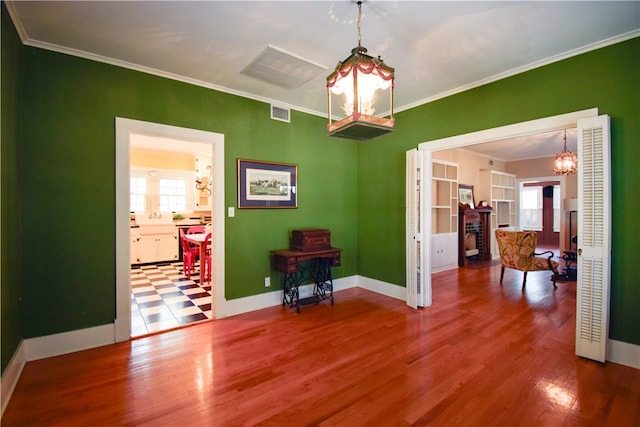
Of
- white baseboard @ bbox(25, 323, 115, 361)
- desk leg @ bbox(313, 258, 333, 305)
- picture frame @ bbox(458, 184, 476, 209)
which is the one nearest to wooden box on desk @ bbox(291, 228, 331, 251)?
desk leg @ bbox(313, 258, 333, 305)

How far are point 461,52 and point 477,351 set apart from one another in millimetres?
2695

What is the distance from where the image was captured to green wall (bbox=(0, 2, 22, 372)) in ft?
6.42

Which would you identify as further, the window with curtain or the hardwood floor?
the window with curtain

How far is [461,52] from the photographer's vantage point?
102 inches

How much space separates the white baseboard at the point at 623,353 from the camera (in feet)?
7.58

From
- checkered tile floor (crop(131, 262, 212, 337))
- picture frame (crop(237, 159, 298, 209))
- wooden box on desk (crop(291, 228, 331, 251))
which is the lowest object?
checkered tile floor (crop(131, 262, 212, 337))

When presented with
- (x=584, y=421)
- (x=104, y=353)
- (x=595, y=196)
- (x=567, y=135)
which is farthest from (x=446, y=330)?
(x=567, y=135)

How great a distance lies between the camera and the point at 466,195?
6.77 meters

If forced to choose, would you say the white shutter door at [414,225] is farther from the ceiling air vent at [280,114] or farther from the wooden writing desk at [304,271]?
the ceiling air vent at [280,114]

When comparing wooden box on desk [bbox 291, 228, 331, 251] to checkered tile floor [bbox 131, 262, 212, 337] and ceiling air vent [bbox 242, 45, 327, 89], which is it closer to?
checkered tile floor [bbox 131, 262, 212, 337]

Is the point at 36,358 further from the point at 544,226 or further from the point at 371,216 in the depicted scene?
the point at 544,226

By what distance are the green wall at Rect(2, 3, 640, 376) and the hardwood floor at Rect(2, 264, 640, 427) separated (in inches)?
18.4

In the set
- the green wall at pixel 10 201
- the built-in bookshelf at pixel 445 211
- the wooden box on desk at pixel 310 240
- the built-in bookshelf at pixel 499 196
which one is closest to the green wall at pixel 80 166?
the green wall at pixel 10 201

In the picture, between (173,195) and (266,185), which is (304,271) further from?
(173,195)
